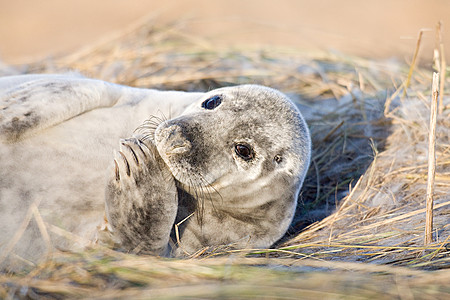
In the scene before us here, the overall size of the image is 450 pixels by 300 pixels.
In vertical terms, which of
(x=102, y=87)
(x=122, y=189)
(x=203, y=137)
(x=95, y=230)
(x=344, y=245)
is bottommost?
(x=344, y=245)

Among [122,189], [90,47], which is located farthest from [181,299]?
[90,47]

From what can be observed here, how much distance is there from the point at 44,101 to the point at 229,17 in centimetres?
680

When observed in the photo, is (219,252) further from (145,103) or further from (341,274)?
(145,103)

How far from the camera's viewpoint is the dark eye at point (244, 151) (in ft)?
9.01

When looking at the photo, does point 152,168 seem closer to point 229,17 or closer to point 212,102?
point 212,102

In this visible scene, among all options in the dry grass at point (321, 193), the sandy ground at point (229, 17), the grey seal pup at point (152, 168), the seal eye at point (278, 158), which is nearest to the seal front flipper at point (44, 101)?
the grey seal pup at point (152, 168)

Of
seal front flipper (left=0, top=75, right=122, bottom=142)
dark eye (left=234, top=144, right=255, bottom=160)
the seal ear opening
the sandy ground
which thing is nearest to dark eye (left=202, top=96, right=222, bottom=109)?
the seal ear opening

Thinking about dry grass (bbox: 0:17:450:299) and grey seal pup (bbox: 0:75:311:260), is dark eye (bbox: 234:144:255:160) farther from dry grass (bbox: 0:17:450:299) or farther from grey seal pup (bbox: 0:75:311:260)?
dry grass (bbox: 0:17:450:299)

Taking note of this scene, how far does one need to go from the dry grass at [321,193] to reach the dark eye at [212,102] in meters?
0.78

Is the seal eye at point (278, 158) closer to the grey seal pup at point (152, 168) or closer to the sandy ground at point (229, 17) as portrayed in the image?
the grey seal pup at point (152, 168)

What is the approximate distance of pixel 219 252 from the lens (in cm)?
254

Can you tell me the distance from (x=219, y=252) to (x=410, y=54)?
5.44 meters

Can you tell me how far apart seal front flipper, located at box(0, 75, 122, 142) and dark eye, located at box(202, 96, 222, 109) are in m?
0.56

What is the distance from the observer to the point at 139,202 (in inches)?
100
